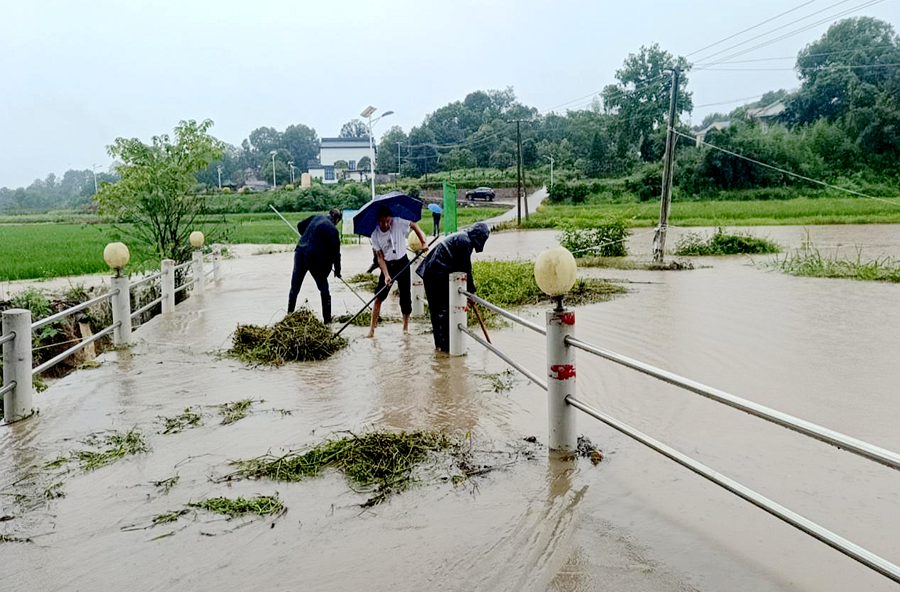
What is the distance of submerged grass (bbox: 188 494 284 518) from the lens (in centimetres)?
382

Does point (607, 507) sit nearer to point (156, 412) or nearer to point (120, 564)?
point (120, 564)

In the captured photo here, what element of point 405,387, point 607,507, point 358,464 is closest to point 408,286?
point 405,387

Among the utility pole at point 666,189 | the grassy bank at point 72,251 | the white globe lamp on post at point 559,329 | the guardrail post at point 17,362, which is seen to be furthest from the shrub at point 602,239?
the guardrail post at point 17,362

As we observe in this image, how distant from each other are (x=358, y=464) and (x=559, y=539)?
1441 mm

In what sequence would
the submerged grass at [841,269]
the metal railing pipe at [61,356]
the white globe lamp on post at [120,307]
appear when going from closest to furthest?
the metal railing pipe at [61,356] < the white globe lamp on post at [120,307] < the submerged grass at [841,269]

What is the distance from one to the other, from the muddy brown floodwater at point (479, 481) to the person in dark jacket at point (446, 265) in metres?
0.53

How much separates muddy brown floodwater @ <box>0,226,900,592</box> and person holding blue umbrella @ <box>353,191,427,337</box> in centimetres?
57

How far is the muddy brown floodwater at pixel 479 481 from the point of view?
3221 millimetres

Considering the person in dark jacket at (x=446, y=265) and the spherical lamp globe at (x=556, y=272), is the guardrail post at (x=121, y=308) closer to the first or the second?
the person in dark jacket at (x=446, y=265)

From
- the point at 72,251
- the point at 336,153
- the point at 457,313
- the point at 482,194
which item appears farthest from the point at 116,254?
the point at 336,153

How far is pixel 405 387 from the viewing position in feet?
21.3

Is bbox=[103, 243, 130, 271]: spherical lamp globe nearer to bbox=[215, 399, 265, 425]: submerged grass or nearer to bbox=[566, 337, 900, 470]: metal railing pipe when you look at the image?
bbox=[215, 399, 265, 425]: submerged grass

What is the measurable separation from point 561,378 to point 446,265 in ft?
10.7

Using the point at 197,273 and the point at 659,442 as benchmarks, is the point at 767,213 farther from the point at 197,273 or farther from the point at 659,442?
the point at 659,442
